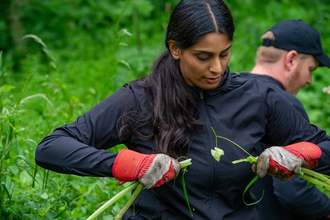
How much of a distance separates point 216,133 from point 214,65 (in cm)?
35

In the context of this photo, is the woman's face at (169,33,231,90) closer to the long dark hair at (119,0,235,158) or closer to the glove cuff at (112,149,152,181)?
the long dark hair at (119,0,235,158)

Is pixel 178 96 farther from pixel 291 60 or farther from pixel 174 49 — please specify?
pixel 291 60

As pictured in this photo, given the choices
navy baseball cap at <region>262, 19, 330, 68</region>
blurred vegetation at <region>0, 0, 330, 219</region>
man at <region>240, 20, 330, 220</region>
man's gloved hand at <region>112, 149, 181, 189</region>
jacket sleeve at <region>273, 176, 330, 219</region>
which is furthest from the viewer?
blurred vegetation at <region>0, 0, 330, 219</region>

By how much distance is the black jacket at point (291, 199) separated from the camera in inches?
93.5

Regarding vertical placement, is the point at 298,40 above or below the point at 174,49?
below

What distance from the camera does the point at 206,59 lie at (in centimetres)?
174

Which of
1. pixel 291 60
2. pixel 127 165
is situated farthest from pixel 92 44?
pixel 127 165

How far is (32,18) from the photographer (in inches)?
250

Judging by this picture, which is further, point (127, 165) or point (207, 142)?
point (207, 142)

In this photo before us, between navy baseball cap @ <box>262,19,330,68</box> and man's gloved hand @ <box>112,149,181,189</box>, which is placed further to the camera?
navy baseball cap @ <box>262,19,330,68</box>

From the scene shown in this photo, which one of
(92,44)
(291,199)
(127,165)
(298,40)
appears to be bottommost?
(291,199)

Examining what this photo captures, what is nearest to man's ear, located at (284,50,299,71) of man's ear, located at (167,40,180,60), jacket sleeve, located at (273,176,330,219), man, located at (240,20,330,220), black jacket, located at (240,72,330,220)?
man, located at (240,20,330,220)

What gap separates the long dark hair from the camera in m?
1.69

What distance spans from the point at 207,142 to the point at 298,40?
1.60 m
